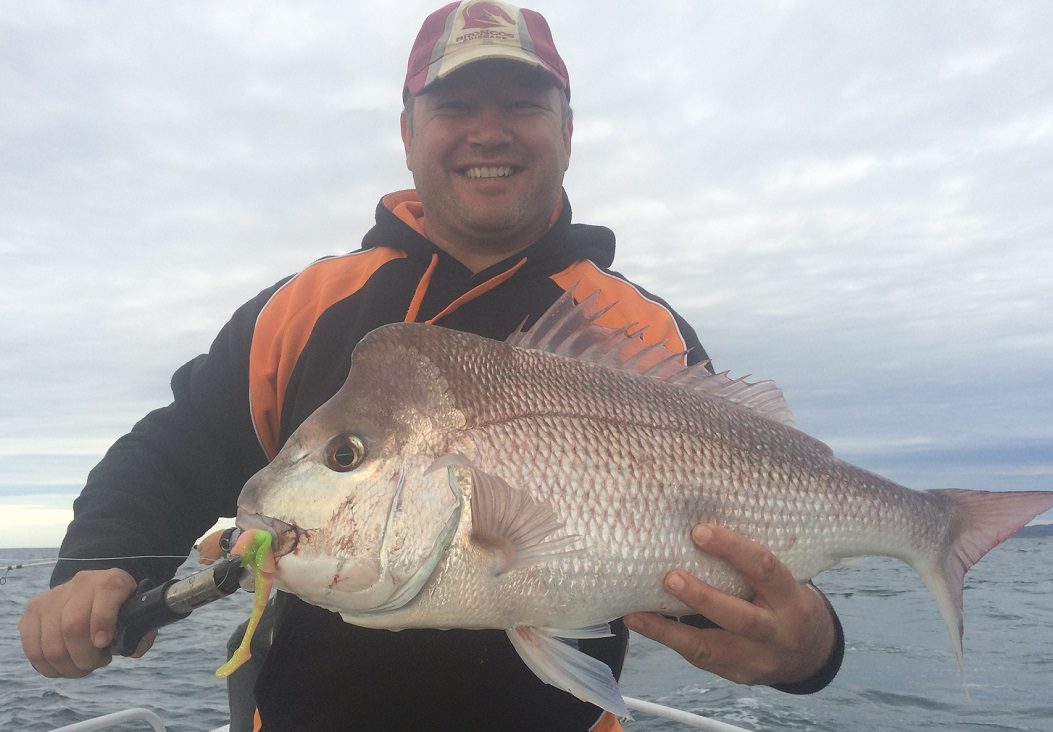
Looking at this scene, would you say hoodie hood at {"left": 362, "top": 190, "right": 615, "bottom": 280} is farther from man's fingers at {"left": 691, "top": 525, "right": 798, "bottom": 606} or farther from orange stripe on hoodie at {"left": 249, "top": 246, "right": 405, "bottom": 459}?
man's fingers at {"left": 691, "top": 525, "right": 798, "bottom": 606}

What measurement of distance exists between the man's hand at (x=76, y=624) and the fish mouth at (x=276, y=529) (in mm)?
405

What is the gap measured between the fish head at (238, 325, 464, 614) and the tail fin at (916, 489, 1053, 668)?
1.39m

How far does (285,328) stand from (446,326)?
51 cm

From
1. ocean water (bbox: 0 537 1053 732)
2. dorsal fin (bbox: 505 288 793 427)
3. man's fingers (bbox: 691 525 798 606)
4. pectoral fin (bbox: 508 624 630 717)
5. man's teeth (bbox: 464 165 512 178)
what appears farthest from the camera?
ocean water (bbox: 0 537 1053 732)

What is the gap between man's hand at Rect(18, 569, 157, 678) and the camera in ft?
5.20

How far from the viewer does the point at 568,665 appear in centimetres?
157

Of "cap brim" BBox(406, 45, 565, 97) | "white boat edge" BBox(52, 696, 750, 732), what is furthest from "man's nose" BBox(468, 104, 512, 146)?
"white boat edge" BBox(52, 696, 750, 732)

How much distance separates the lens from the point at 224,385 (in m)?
2.27

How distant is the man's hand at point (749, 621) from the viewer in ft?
5.44

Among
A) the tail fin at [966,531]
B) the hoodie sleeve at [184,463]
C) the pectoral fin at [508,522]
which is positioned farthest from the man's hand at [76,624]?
the tail fin at [966,531]

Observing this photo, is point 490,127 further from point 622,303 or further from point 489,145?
point 622,303

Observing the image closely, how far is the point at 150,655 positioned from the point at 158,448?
11.1 metres

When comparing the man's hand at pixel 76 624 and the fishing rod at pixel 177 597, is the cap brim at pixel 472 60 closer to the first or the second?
the fishing rod at pixel 177 597

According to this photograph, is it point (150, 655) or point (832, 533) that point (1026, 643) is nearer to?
point (832, 533)
